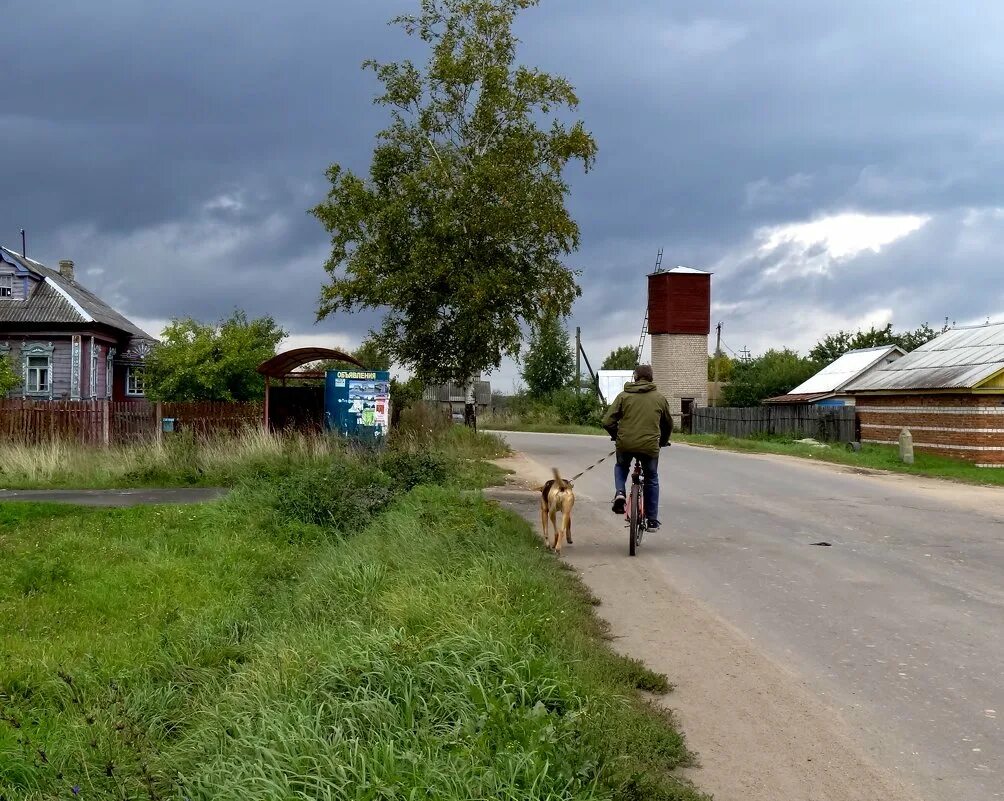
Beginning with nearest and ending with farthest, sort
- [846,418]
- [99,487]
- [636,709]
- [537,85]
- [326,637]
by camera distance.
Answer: [636,709], [326,637], [99,487], [537,85], [846,418]

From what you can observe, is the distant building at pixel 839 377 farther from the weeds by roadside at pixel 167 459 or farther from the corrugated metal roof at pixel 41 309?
the corrugated metal roof at pixel 41 309

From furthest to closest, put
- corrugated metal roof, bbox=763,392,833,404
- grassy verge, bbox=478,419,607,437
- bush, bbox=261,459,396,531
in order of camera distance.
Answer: grassy verge, bbox=478,419,607,437 < corrugated metal roof, bbox=763,392,833,404 < bush, bbox=261,459,396,531

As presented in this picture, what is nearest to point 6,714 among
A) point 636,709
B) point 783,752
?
point 636,709

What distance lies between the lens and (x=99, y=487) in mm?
18391

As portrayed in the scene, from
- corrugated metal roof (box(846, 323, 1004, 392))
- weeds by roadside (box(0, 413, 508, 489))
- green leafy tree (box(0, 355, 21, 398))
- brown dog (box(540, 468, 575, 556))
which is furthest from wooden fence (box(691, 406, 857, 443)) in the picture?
green leafy tree (box(0, 355, 21, 398))

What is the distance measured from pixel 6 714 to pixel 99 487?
45.1 ft

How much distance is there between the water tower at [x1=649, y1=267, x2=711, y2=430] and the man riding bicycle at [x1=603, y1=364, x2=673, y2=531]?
51.8 m

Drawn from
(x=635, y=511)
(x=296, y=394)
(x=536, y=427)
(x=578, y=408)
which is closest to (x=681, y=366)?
(x=578, y=408)

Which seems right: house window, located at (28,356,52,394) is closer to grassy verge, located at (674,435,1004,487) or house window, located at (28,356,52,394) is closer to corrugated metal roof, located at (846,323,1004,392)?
grassy verge, located at (674,435,1004,487)

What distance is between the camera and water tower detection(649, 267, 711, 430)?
207 ft

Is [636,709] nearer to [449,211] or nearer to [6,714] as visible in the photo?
[6,714]

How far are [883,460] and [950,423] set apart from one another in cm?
292

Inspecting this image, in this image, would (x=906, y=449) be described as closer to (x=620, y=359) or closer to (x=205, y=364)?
(x=205, y=364)

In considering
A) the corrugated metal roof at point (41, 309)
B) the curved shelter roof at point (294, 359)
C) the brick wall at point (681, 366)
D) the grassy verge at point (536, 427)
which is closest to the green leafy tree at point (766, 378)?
the brick wall at point (681, 366)
